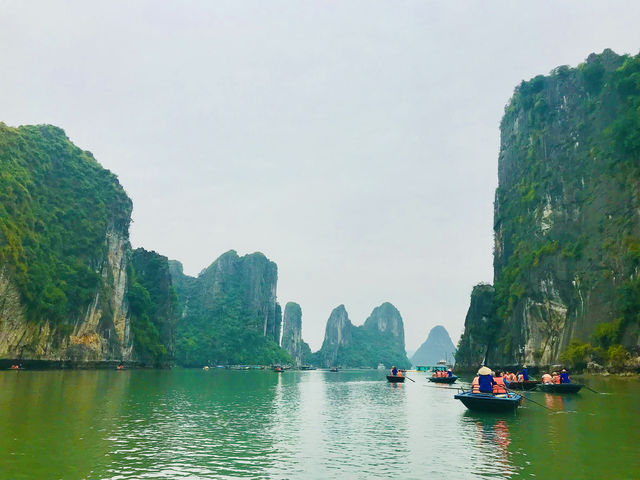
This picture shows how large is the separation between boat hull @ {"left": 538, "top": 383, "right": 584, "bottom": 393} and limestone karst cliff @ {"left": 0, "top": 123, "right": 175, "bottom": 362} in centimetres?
6113

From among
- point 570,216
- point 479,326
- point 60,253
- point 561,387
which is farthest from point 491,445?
point 479,326

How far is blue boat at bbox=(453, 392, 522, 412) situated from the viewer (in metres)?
24.4

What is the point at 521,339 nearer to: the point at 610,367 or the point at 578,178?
the point at 610,367

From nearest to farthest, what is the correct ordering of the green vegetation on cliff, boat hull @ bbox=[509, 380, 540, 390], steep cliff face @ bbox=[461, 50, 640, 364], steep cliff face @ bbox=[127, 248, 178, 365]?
boat hull @ bbox=[509, 380, 540, 390] → steep cliff face @ bbox=[461, 50, 640, 364] → the green vegetation on cliff → steep cliff face @ bbox=[127, 248, 178, 365]

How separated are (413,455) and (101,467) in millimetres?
8853

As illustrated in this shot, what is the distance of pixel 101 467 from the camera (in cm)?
1291

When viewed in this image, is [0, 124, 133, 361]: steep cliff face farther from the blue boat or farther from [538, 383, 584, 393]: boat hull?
[538, 383, 584, 393]: boat hull

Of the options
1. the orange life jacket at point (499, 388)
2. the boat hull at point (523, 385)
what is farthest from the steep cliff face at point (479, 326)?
the orange life jacket at point (499, 388)

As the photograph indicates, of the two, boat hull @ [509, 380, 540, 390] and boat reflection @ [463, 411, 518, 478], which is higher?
boat hull @ [509, 380, 540, 390]

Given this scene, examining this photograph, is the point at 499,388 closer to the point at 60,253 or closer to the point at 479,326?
the point at 479,326

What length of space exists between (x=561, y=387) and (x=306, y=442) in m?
25.1

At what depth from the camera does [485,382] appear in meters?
25.7

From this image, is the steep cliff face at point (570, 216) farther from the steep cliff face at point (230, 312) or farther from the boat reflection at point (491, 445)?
the steep cliff face at point (230, 312)

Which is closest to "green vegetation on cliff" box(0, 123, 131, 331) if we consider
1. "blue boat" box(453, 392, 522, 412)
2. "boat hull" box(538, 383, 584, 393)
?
"blue boat" box(453, 392, 522, 412)
